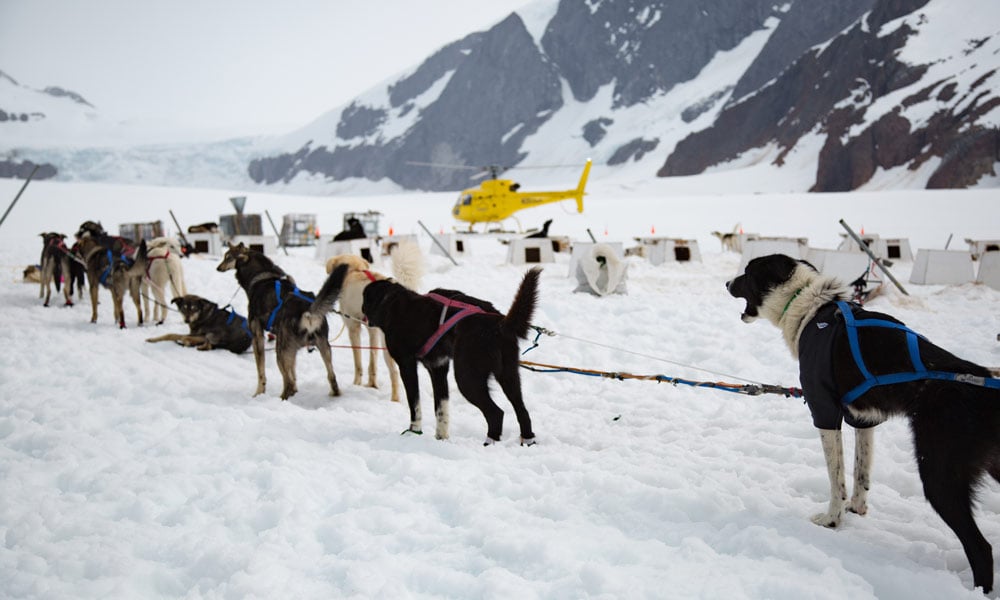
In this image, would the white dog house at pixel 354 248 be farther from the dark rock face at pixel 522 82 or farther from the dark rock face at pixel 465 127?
the dark rock face at pixel 465 127

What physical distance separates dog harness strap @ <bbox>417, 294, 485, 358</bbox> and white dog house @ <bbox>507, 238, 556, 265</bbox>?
39.6 feet

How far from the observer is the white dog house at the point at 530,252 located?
1697 cm

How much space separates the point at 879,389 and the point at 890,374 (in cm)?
10

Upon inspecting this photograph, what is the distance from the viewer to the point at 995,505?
348 centimetres

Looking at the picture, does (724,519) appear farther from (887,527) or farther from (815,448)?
(815,448)

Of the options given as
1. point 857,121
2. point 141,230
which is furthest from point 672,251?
point 857,121

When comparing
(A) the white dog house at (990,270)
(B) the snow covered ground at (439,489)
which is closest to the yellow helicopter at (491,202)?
(A) the white dog house at (990,270)

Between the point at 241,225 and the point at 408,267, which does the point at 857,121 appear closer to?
the point at 241,225

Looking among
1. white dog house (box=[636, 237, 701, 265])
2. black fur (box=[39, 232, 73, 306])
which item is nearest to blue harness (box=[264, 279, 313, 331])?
black fur (box=[39, 232, 73, 306])

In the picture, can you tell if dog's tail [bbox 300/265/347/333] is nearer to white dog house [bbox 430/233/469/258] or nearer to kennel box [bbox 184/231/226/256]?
white dog house [bbox 430/233/469/258]

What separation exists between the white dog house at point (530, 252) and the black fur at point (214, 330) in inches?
368

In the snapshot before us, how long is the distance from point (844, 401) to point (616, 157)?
101831mm

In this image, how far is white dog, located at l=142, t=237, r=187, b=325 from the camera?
9859mm

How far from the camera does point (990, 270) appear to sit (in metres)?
11.4
